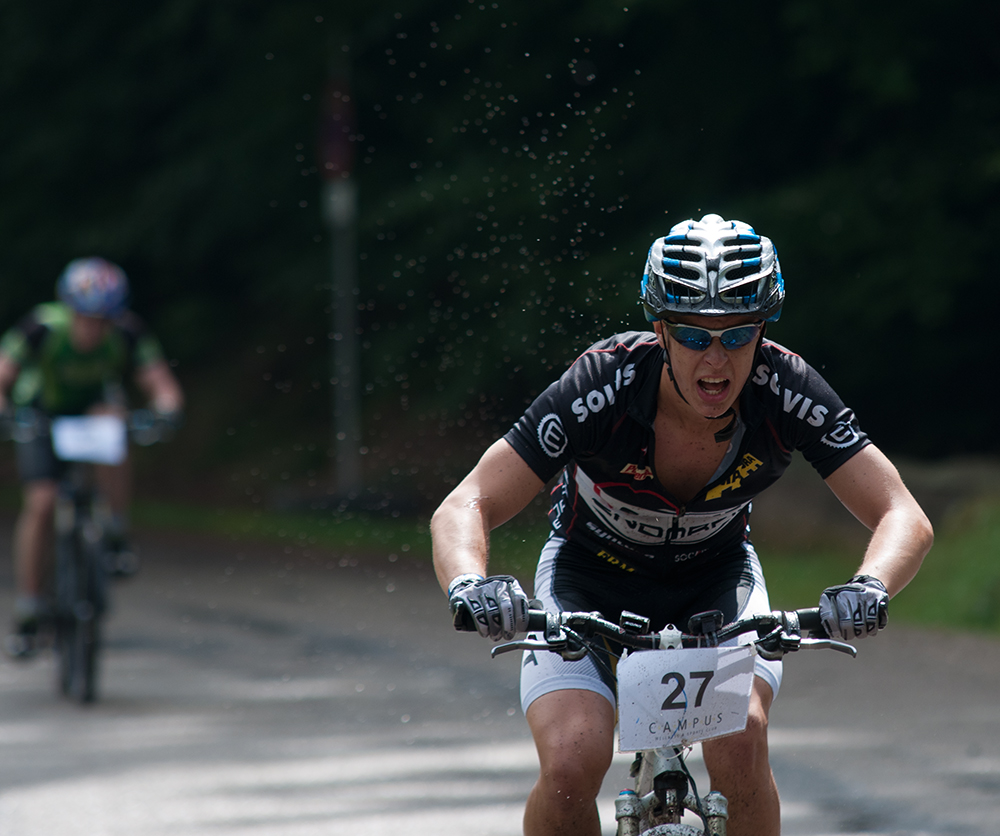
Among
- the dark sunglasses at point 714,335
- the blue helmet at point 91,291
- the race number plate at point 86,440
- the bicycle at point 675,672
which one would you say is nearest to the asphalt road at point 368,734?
the race number plate at point 86,440

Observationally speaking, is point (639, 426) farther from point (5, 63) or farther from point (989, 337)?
point (5, 63)

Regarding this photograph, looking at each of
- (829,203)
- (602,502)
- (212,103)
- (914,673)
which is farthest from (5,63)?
A: (602,502)

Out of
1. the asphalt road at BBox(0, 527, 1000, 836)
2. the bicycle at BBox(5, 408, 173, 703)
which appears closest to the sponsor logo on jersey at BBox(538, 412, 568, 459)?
the asphalt road at BBox(0, 527, 1000, 836)

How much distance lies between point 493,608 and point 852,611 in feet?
2.46

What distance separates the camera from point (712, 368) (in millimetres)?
3721

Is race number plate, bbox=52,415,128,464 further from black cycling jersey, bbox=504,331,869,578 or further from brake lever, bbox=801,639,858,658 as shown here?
brake lever, bbox=801,639,858,658

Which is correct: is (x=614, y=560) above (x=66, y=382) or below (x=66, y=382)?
below

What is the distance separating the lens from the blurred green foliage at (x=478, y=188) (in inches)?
537

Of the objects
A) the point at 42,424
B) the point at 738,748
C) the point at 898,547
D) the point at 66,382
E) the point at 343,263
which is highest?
the point at 343,263

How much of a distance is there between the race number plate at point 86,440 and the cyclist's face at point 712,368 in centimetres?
563

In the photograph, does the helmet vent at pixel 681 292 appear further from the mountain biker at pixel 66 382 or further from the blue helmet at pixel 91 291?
the blue helmet at pixel 91 291

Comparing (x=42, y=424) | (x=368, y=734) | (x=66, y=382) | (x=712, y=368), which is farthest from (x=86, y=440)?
(x=712, y=368)

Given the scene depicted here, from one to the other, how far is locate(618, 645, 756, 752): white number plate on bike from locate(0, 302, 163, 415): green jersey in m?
6.53

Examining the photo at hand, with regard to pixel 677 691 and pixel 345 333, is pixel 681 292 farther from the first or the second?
pixel 345 333
